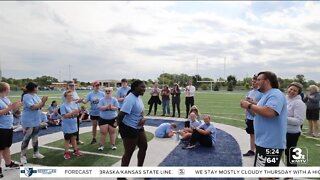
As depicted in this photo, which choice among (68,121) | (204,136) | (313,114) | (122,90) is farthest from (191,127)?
(313,114)

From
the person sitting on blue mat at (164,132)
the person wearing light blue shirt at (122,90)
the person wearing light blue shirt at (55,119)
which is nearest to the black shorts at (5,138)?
the person wearing light blue shirt at (122,90)

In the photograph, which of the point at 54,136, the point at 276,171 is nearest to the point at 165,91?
the point at 54,136

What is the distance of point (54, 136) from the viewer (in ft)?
29.5

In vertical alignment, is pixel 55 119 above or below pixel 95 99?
below

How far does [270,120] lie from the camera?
3303 mm

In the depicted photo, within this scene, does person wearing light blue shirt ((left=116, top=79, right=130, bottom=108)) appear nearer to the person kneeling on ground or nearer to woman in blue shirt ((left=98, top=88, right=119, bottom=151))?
woman in blue shirt ((left=98, top=88, right=119, bottom=151))

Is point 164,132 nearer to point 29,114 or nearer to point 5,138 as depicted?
point 29,114

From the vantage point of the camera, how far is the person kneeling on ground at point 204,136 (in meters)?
7.21

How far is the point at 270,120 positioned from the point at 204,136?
404cm

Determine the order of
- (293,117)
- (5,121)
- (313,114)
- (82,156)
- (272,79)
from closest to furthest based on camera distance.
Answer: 1. (272,79)
2. (293,117)
3. (5,121)
4. (82,156)
5. (313,114)

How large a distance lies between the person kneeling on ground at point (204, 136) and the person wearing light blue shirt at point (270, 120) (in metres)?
3.79

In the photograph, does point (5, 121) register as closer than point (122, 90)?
Yes

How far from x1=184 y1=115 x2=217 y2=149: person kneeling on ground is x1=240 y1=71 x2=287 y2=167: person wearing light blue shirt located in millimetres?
3791

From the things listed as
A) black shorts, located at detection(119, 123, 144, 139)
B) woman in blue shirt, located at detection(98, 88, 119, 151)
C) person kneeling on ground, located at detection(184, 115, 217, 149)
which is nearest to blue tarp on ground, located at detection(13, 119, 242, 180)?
person kneeling on ground, located at detection(184, 115, 217, 149)
